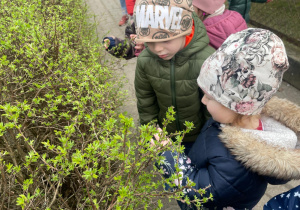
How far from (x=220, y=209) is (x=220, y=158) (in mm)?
533

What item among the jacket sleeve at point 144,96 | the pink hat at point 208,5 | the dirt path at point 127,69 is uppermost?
the pink hat at point 208,5

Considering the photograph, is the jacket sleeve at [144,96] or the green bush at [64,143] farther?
the jacket sleeve at [144,96]

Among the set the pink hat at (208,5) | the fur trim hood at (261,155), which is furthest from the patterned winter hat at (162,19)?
the fur trim hood at (261,155)

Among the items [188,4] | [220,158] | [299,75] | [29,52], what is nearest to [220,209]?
[220,158]

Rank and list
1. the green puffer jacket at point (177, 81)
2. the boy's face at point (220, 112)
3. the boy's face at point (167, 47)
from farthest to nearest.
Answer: the green puffer jacket at point (177, 81), the boy's face at point (167, 47), the boy's face at point (220, 112)

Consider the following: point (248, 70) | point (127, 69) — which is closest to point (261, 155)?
point (248, 70)

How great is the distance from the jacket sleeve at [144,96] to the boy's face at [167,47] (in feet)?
0.83

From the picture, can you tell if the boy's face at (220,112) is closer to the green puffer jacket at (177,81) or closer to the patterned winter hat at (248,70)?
the patterned winter hat at (248,70)

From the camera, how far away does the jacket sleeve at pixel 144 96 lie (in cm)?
212

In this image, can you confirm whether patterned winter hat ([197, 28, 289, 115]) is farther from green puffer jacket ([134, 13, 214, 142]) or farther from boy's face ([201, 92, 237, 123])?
green puffer jacket ([134, 13, 214, 142])

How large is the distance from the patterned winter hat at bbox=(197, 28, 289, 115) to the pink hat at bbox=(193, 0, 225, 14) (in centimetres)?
103

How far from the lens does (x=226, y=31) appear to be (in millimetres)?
2225

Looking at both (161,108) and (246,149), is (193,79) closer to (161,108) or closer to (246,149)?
(161,108)

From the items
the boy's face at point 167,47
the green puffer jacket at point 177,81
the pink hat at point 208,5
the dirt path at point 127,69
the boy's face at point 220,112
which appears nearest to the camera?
the boy's face at point 220,112
